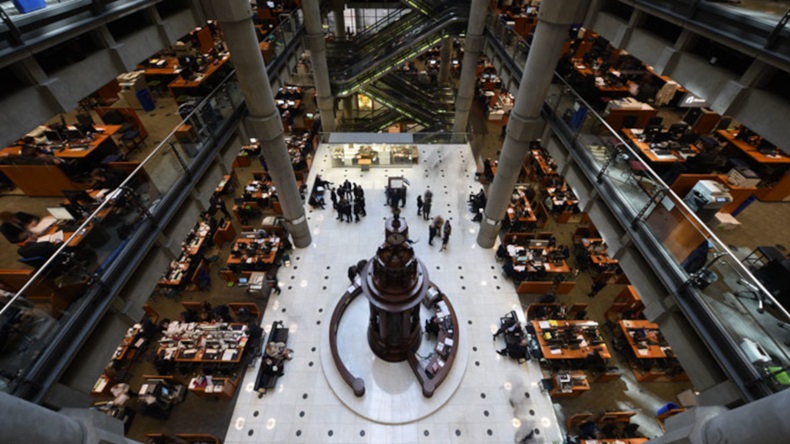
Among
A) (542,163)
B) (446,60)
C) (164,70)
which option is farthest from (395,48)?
(164,70)

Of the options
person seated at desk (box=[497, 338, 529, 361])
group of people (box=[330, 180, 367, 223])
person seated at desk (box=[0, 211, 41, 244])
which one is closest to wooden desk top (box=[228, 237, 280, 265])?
group of people (box=[330, 180, 367, 223])

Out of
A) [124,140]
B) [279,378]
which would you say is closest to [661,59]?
[279,378]

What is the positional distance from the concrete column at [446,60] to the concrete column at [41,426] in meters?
23.9

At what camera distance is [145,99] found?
16.6 m

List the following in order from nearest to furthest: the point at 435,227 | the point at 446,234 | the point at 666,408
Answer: the point at 666,408, the point at 446,234, the point at 435,227

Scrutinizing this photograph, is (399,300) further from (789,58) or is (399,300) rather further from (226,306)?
(789,58)

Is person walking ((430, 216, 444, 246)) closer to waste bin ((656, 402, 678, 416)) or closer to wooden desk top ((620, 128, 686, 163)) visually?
wooden desk top ((620, 128, 686, 163))

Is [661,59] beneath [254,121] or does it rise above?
above

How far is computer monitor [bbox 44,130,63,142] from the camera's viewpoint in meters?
10.8

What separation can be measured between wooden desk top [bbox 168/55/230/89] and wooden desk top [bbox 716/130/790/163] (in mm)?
23340

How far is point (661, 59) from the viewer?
6.09 m

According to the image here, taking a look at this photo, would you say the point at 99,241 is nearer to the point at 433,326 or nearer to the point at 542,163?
the point at 433,326

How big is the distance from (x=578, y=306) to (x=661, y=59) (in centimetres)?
728

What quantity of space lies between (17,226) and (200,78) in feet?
37.4
